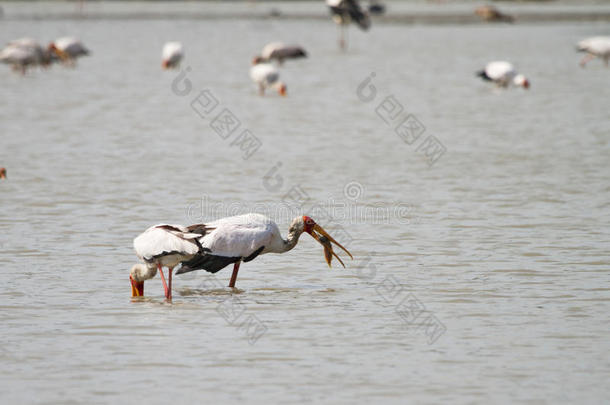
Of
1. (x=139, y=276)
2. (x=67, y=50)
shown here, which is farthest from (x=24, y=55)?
(x=139, y=276)

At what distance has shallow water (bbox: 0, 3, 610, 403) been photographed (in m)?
7.48

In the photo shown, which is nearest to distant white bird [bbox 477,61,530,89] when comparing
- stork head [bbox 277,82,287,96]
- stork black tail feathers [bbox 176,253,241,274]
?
stork head [bbox 277,82,287,96]

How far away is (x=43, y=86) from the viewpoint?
101 feet

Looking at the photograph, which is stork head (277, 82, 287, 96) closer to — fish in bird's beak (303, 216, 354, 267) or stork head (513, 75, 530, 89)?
stork head (513, 75, 530, 89)

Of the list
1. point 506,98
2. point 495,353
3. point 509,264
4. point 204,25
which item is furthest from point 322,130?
point 204,25

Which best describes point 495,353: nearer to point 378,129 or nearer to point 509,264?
point 509,264

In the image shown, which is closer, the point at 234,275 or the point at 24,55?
the point at 234,275

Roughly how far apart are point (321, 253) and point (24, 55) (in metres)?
23.4

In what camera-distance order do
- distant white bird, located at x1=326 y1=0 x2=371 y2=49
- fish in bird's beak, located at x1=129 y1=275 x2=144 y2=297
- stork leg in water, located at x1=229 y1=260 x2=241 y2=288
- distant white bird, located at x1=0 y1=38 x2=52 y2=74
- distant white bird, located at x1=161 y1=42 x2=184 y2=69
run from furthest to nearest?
1. distant white bird, located at x1=326 y1=0 x2=371 y2=49
2. distant white bird, located at x1=0 y1=38 x2=52 y2=74
3. distant white bird, located at x1=161 y1=42 x2=184 y2=69
4. stork leg in water, located at x1=229 y1=260 x2=241 y2=288
5. fish in bird's beak, located at x1=129 y1=275 x2=144 y2=297

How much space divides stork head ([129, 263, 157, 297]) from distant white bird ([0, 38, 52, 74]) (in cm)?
2424

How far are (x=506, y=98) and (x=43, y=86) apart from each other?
39.4ft

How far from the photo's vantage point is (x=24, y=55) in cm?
3316

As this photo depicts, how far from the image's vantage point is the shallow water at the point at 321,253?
24.6 feet

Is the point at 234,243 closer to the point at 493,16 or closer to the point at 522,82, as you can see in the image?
the point at 522,82
